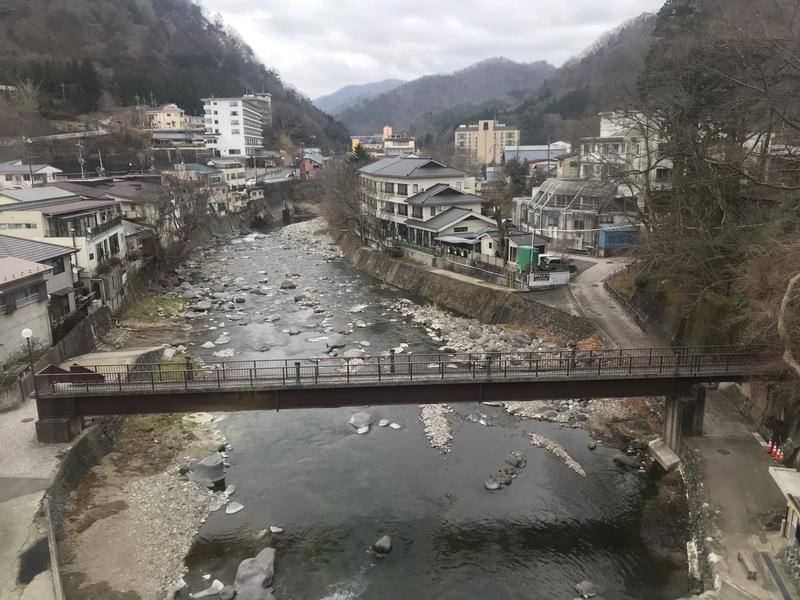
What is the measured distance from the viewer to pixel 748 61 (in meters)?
19.5

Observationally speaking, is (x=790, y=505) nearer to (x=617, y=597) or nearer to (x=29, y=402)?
(x=617, y=597)

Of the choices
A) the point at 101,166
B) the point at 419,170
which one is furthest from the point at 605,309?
the point at 101,166

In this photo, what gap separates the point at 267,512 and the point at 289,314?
17.7 metres

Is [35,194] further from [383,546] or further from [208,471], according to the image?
[383,546]

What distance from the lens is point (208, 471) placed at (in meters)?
15.3

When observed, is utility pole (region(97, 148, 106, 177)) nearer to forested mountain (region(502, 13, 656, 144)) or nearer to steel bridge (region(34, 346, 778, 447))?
forested mountain (region(502, 13, 656, 144))

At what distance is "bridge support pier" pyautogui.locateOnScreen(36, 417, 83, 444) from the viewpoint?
14427mm

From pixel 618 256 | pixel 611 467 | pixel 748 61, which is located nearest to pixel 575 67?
pixel 618 256

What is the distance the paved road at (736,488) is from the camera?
34.2 ft

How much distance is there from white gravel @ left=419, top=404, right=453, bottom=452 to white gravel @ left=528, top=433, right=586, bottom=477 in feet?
8.64

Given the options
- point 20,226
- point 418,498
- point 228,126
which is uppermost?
point 228,126

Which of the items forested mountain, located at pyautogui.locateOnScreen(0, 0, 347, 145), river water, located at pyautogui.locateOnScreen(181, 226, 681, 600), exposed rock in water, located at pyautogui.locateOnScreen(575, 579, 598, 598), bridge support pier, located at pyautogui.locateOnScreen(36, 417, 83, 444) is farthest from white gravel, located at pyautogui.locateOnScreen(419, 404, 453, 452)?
forested mountain, located at pyautogui.locateOnScreen(0, 0, 347, 145)

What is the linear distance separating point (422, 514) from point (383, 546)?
5.20 feet

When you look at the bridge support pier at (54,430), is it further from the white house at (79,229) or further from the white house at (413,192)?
the white house at (413,192)
